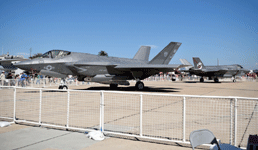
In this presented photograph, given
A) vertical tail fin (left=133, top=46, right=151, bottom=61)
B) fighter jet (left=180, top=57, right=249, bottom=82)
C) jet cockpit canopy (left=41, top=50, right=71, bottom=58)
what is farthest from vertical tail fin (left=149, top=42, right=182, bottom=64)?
fighter jet (left=180, top=57, right=249, bottom=82)

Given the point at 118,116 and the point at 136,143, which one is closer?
the point at 136,143

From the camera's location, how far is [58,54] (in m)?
16.1

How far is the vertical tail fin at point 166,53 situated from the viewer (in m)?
19.9

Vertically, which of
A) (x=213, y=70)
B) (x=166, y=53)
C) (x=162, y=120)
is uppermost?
(x=166, y=53)

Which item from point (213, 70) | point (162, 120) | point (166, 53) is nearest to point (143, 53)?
point (166, 53)

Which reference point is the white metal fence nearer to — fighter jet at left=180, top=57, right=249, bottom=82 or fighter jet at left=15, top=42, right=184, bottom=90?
fighter jet at left=15, top=42, right=184, bottom=90

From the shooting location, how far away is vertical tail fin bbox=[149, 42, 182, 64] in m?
19.9

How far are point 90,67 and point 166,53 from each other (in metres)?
7.99

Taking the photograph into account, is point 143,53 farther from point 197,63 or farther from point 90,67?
point 197,63

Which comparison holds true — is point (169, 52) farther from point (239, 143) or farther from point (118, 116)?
point (239, 143)

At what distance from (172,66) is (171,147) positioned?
12.8m

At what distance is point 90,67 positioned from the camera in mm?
16672

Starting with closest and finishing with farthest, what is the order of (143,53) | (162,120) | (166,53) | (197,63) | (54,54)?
(162,120) < (54,54) < (166,53) < (143,53) < (197,63)

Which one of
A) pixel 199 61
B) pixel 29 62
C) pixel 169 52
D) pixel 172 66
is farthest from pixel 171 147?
pixel 199 61
